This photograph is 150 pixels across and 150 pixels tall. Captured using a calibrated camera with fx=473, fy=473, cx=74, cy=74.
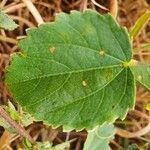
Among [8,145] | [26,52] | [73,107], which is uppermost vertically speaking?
[26,52]

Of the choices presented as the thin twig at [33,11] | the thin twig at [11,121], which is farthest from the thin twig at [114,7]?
the thin twig at [11,121]

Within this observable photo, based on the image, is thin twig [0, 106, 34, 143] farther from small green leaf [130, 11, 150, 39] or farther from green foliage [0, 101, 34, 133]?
small green leaf [130, 11, 150, 39]

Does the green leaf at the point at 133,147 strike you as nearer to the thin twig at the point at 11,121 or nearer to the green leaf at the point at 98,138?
the green leaf at the point at 98,138

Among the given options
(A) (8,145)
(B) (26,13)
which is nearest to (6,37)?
(B) (26,13)

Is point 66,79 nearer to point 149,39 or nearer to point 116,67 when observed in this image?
point 116,67

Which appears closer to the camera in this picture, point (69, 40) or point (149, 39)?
point (69, 40)

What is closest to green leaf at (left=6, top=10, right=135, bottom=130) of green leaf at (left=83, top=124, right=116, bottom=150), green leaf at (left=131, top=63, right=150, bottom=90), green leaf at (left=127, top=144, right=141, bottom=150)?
green leaf at (left=131, top=63, right=150, bottom=90)
